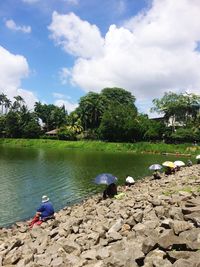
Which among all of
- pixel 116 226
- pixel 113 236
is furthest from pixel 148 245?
pixel 116 226

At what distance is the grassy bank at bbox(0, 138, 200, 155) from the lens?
3642 inches

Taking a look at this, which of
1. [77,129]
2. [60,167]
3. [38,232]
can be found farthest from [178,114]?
[38,232]

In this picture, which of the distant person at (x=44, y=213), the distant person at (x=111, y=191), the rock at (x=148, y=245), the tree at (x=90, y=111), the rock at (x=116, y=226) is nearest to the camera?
the rock at (x=148, y=245)

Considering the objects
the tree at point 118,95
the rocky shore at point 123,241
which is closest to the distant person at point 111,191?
the rocky shore at point 123,241

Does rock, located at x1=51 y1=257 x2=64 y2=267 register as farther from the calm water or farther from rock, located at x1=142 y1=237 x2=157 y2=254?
the calm water

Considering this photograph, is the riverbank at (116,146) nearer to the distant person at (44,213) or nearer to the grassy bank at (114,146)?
the grassy bank at (114,146)

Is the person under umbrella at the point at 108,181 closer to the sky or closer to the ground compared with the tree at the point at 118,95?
closer to the ground

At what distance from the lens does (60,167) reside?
55.6 m

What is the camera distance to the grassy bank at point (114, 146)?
92.5 meters

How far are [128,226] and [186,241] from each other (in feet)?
15.1

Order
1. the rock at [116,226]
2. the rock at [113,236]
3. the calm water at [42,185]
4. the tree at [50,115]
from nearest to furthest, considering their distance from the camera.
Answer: the rock at [113,236], the rock at [116,226], the calm water at [42,185], the tree at [50,115]

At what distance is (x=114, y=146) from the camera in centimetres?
9938

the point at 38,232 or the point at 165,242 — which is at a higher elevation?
the point at 165,242

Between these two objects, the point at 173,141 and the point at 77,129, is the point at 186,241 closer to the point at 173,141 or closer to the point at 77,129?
the point at 173,141
